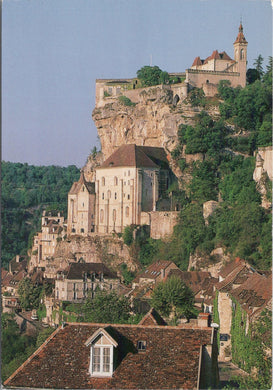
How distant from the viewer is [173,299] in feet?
141

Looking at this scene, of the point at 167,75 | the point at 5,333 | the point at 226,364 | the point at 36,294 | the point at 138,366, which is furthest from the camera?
the point at 167,75

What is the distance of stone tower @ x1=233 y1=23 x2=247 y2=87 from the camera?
232 ft

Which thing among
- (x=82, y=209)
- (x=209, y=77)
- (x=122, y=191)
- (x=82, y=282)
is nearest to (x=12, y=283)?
(x=82, y=209)

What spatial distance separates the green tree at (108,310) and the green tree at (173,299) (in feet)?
6.96

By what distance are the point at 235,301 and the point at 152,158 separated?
106ft

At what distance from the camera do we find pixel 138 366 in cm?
1689

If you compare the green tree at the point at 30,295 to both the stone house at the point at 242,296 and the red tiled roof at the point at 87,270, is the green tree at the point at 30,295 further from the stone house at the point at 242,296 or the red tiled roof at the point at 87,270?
the stone house at the point at 242,296

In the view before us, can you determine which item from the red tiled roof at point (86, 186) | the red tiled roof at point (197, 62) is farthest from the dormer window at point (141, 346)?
the red tiled roof at point (197, 62)

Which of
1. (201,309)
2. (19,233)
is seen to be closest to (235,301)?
(201,309)

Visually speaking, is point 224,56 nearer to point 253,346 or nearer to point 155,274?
point 155,274

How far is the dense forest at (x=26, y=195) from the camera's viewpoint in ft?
390

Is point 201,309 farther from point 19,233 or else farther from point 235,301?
point 19,233

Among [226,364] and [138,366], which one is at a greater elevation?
[138,366]

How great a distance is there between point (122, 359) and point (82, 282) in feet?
136
